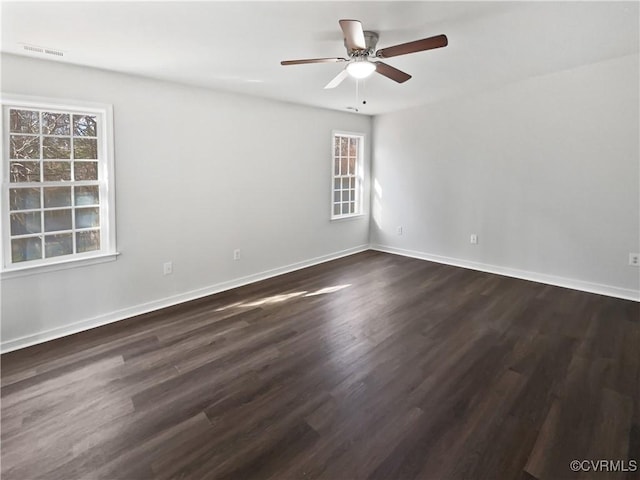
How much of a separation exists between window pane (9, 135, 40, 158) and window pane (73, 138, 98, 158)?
0.92 ft

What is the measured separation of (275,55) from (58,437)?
10.4 feet

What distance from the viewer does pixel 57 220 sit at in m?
3.17

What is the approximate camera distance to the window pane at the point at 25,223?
2.96 m

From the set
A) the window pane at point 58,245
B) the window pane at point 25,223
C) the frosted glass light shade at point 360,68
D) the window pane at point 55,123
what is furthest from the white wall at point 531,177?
the window pane at point 25,223

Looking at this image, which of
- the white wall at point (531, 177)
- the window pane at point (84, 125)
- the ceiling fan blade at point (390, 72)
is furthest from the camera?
the white wall at point (531, 177)

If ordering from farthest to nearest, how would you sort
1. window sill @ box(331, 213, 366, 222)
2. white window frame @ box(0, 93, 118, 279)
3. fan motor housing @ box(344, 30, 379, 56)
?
window sill @ box(331, 213, 366, 222)
white window frame @ box(0, 93, 118, 279)
fan motor housing @ box(344, 30, 379, 56)

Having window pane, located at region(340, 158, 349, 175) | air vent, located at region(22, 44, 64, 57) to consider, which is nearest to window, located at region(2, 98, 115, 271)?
air vent, located at region(22, 44, 64, 57)

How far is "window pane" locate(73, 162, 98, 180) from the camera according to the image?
3.24m

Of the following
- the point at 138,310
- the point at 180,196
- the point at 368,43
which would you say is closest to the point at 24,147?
the point at 180,196

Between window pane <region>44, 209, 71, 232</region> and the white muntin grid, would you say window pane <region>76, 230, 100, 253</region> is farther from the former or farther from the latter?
window pane <region>44, 209, 71, 232</region>

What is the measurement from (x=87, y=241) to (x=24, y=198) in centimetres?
62

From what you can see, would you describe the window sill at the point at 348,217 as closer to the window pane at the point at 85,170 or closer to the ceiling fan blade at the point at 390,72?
the ceiling fan blade at the point at 390,72

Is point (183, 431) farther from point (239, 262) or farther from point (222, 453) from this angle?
point (239, 262)

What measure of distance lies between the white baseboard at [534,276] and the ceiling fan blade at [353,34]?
3.90 m
